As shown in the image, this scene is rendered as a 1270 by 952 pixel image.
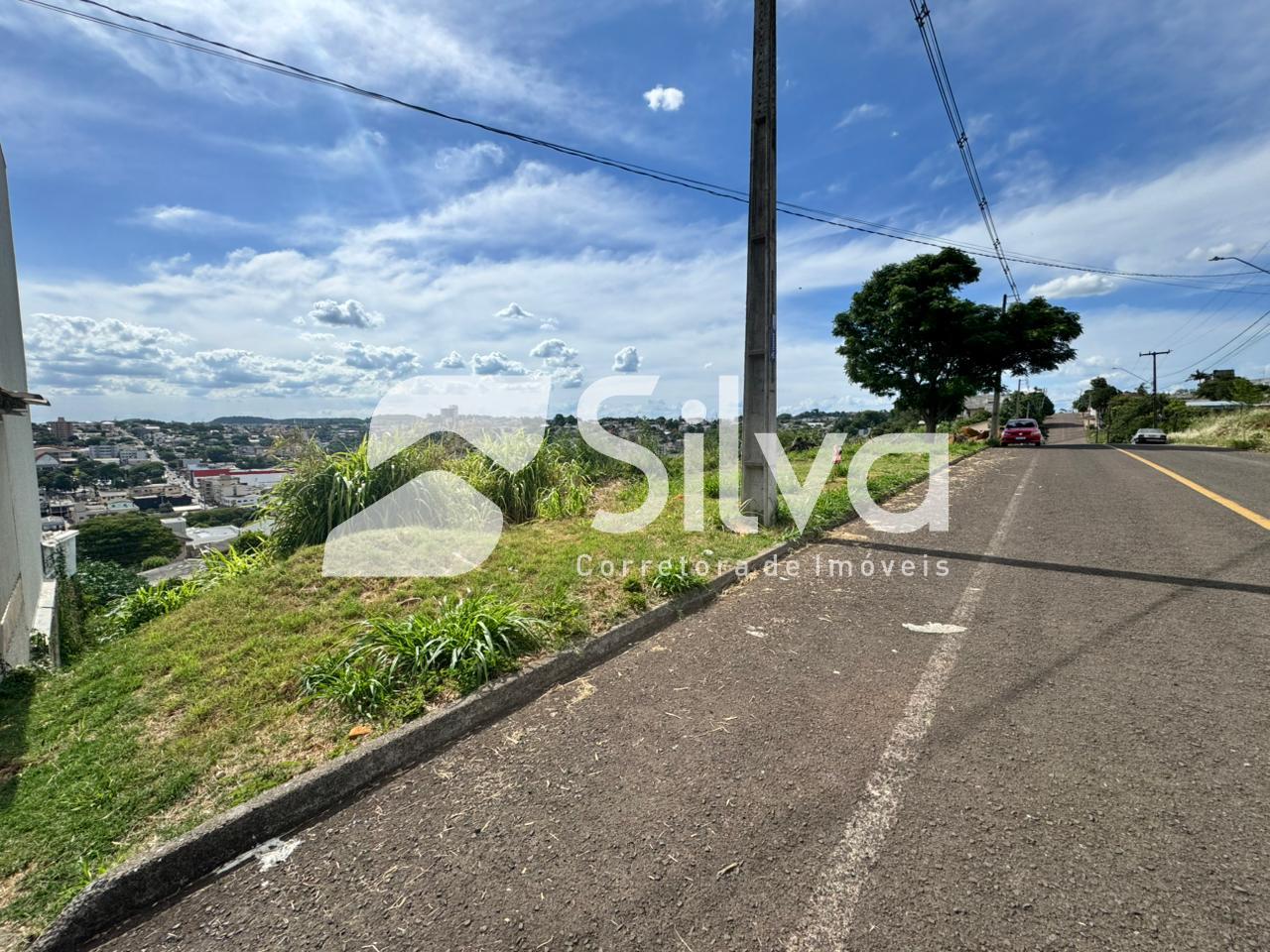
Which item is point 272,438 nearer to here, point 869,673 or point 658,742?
point 658,742

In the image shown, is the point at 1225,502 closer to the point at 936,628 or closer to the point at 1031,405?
the point at 936,628

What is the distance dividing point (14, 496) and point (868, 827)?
6.72 m

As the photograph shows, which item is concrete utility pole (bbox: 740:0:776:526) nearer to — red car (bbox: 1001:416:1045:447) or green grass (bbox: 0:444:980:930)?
green grass (bbox: 0:444:980:930)

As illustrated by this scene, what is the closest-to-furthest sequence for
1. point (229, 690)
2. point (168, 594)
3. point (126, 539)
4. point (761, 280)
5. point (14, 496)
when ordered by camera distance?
point (229, 690) → point (14, 496) → point (168, 594) → point (761, 280) → point (126, 539)

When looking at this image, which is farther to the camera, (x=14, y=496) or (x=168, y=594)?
(x=168, y=594)

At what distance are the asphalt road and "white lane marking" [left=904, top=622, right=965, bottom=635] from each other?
0.02 metres

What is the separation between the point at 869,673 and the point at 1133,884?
4.82 feet

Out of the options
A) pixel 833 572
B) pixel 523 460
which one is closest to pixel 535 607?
pixel 833 572

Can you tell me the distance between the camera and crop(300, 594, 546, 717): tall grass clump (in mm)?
2824

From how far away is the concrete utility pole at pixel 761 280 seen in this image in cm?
621

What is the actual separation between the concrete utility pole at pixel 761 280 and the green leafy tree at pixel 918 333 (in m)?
18.7

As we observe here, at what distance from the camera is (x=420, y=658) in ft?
10.0

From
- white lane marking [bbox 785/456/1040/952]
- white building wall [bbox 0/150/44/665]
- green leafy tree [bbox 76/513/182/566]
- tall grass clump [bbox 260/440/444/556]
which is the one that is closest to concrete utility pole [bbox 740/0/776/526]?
white lane marking [bbox 785/456/1040/952]

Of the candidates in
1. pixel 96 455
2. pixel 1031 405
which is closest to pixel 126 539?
pixel 96 455
